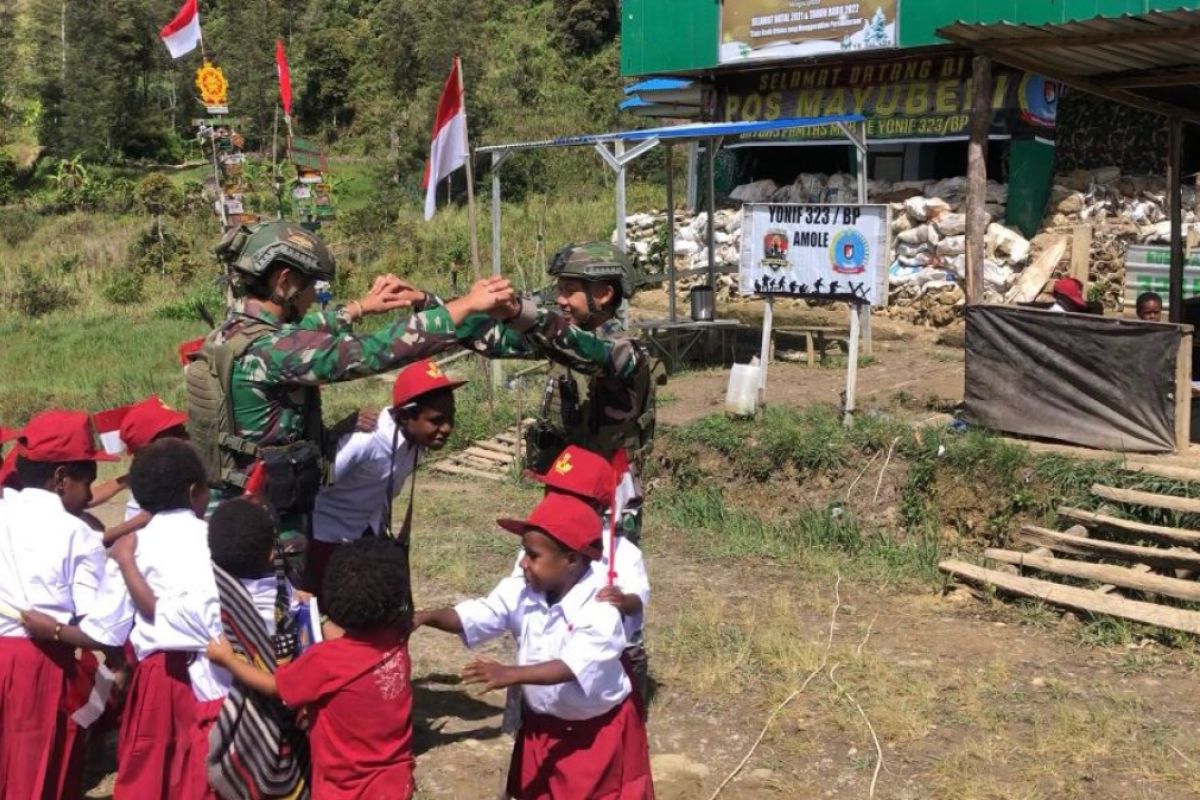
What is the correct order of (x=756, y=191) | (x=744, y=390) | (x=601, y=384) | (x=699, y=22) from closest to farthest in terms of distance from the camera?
(x=601, y=384), (x=744, y=390), (x=699, y=22), (x=756, y=191)

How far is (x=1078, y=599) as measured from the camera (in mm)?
6504

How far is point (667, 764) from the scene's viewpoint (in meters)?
4.94

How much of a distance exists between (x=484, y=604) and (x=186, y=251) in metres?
22.8

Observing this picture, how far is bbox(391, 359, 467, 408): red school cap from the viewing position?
13.3 feet

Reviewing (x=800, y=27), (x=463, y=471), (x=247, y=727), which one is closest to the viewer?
(x=247, y=727)

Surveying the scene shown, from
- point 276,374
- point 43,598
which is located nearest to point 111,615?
point 43,598

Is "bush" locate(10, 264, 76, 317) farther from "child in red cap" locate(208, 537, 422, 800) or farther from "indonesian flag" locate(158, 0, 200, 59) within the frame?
"child in red cap" locate(208, 537, 422, 800)

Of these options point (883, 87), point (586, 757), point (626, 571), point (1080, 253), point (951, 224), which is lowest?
point (586, 757)

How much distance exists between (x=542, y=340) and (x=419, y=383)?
47 centimetres

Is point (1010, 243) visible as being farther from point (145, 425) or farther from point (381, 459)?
point (145, 425)

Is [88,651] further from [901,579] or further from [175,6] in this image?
[175,6]

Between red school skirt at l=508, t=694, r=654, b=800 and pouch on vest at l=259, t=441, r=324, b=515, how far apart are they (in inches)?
42.8

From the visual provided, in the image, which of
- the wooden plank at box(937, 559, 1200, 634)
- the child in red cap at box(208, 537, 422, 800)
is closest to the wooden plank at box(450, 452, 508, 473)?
the wooden plank at box(937, 559, 1200, 634)

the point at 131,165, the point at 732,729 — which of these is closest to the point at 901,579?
the point at 732,729
